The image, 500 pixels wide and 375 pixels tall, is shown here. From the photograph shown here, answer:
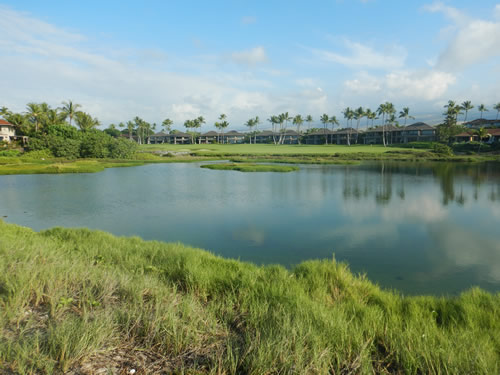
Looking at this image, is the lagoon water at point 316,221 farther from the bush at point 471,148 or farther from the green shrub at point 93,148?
the bush at point 471,148

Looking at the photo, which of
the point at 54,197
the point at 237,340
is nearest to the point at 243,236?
the point at 237,340

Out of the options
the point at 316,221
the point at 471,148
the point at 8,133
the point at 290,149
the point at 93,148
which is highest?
the point at 8,133

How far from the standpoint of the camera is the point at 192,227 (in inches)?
596

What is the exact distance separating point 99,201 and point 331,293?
748 inches

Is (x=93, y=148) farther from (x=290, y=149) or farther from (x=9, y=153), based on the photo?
(x=290, y=149)

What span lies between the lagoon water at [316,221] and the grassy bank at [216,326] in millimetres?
3382

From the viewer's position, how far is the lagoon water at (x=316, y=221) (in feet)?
34.2

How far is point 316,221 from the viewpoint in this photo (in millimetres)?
16203

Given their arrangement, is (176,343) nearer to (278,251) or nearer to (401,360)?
(401,360)

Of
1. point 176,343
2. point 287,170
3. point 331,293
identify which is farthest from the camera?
point 287,170

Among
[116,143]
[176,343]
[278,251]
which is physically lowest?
[278,251]

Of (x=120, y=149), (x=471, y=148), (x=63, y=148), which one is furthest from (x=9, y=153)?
(x=471, y=148)

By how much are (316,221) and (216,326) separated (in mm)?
12312

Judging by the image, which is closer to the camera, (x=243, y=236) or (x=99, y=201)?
(x=243, y=236)
